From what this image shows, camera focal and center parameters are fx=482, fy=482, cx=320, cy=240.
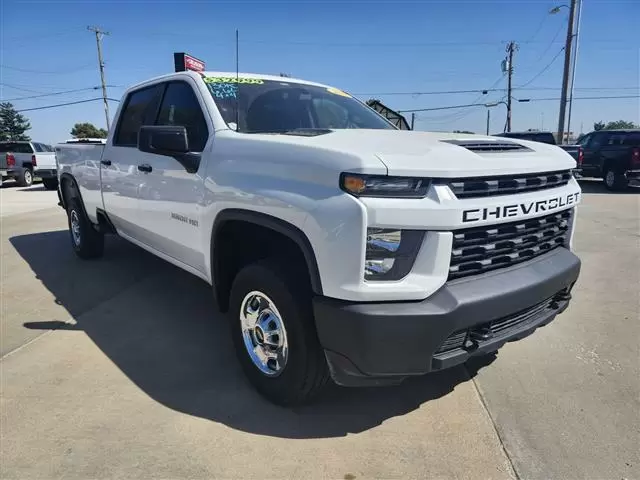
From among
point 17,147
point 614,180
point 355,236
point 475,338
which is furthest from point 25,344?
point 17,147

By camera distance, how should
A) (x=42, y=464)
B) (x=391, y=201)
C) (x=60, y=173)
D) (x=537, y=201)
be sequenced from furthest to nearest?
(x=60, y=173), (x=537, y=201), (x=42, y=464), (x=391, y=201)

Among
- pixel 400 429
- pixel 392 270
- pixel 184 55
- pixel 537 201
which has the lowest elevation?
pixel 400 429

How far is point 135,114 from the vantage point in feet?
15.0

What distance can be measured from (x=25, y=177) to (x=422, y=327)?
803 inches

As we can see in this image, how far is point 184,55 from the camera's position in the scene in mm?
6512

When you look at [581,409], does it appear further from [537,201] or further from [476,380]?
[537,201]

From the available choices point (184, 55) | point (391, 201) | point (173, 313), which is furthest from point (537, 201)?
point (184, 55)

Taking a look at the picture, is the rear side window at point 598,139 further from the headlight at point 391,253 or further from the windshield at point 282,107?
the headlight at point 391,253

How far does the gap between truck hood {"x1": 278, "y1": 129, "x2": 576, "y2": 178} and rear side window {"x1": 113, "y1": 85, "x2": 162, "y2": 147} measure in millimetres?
2018

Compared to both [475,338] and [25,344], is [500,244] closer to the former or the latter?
[475,338]

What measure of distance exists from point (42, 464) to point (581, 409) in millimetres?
2888

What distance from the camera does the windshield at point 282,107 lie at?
130 inches

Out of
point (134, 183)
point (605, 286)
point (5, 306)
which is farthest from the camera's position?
point (605, 286)

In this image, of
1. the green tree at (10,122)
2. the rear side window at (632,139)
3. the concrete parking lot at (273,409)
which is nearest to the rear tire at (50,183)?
the concrete parking lot at (273,409)
